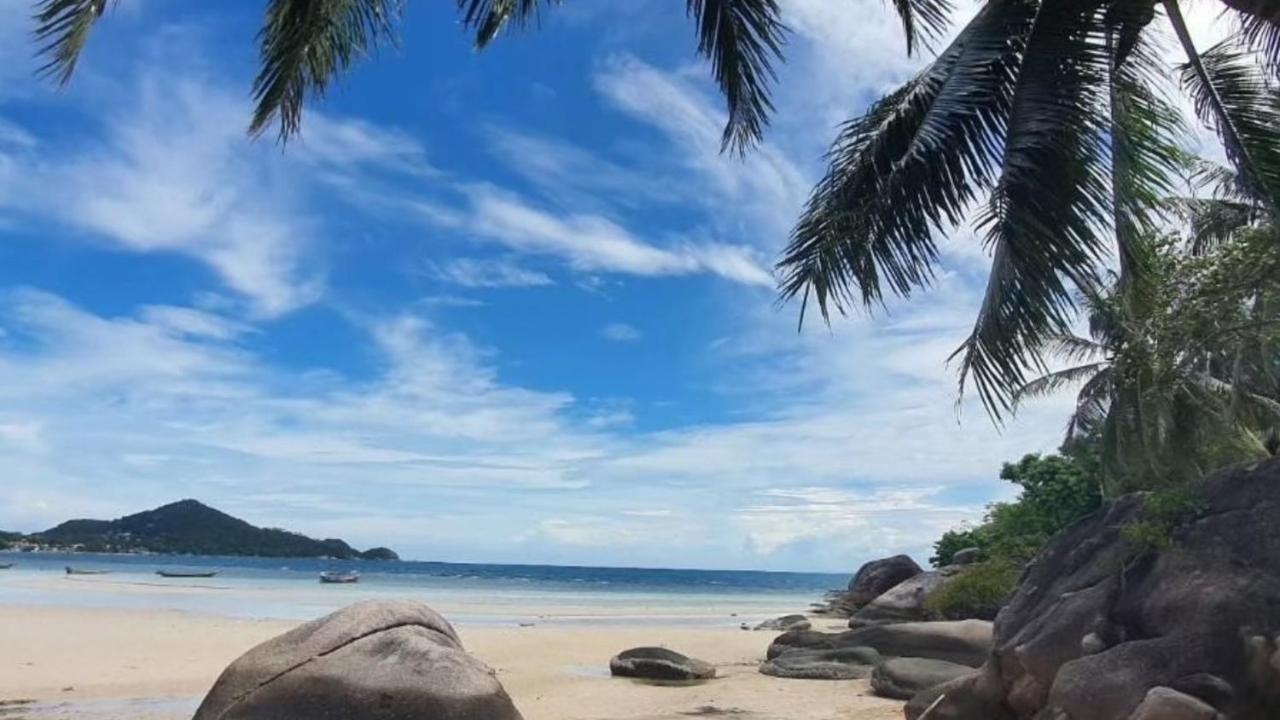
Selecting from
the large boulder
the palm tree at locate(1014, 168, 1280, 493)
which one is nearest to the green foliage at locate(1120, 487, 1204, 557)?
the large boulder

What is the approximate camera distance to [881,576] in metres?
36.4

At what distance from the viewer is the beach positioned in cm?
1354

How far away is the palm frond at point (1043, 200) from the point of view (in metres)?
7.35

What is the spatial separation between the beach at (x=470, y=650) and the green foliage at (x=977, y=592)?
448cm

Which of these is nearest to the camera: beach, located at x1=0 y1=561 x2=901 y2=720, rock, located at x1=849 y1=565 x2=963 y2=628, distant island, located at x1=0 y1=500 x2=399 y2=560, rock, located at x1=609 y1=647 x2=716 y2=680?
beach, located at x1=0 y1=561 x2=901 y2=720

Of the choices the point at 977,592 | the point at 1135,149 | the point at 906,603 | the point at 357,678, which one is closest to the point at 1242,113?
the point at 1135,149

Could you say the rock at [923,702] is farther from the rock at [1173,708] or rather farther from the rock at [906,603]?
the rock at [906,603]

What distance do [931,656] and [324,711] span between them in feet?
36.6

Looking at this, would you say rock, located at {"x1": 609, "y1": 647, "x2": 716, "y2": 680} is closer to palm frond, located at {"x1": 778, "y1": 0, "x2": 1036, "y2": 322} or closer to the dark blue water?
palm frond, located at {"x1": 778, "y1": 0, "x2": 1036, "y2": 322}

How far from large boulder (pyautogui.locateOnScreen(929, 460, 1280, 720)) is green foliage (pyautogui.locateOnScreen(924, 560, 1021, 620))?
13638 mm

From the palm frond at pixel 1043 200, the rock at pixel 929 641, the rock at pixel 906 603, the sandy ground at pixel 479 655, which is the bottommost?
the sandy ground at pixel 479 655

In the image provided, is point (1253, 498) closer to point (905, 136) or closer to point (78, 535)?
point (905, 136)

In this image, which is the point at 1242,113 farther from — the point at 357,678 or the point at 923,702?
the point at 357,678

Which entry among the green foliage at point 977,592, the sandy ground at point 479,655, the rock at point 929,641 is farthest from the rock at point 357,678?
the green foliage at point 977,592
